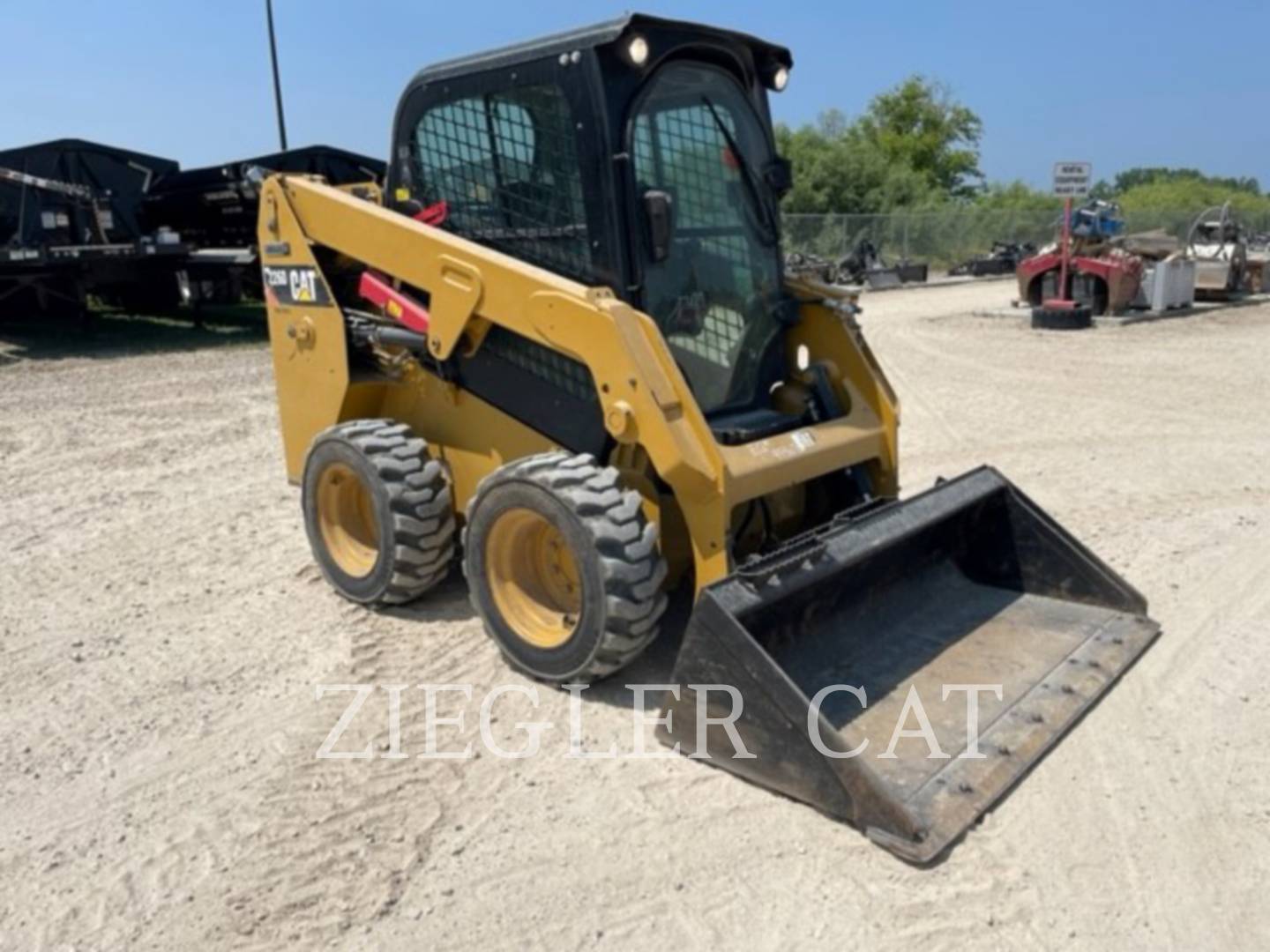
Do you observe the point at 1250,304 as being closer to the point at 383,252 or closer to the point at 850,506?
the point at 850,506

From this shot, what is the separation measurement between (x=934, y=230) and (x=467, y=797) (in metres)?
33.3

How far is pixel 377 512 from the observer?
4363 mm

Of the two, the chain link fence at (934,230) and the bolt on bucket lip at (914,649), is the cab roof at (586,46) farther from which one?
the chain link fence at (934,230)

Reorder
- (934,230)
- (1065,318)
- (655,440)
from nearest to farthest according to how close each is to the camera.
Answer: (655,440) → (1065,318) → (934,230)

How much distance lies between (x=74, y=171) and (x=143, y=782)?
42.1 ft

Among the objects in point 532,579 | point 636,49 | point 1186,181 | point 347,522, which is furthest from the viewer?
point 1186,181

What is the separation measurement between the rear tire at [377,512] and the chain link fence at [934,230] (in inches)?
1067

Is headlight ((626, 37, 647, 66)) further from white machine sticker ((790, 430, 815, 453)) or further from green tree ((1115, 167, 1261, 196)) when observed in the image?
green tree ((1115, 167, 1261, 196))

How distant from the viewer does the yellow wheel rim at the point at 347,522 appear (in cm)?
469

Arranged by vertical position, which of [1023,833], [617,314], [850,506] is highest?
[617,314]

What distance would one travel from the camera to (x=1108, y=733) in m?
3.48

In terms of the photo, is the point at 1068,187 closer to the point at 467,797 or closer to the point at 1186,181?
the point at 467,797

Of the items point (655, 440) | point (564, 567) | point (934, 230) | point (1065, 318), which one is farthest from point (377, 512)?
point (934, 230)

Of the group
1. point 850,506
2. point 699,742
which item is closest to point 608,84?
point 850,506
